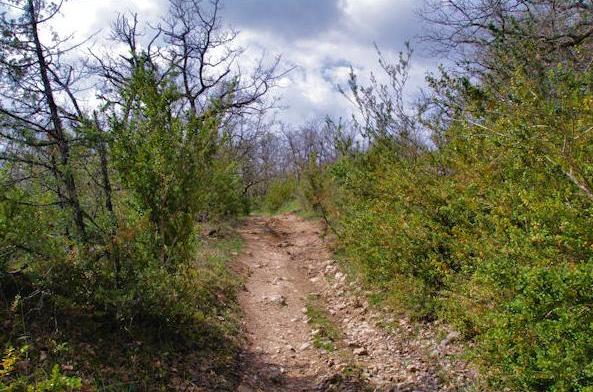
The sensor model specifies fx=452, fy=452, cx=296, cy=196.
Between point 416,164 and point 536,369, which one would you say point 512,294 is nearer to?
point 536,369

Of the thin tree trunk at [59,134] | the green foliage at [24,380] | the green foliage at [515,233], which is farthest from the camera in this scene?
the thin tree trunk at [59,134]

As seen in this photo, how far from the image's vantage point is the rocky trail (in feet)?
17.0

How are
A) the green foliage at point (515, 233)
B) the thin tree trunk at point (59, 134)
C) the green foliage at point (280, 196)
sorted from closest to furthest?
the green foliage at point (515, 233), the thin tree trunk at point (59, 134), the green foliage at point (280, 196)

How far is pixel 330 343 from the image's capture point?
638 centimetres

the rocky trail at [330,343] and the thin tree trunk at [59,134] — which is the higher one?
the thin tree trunk at [59,134]

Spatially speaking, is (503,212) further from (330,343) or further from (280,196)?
(280,196)

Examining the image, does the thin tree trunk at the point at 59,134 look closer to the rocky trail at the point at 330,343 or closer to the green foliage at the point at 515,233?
the rocky trail at the point at 330,343

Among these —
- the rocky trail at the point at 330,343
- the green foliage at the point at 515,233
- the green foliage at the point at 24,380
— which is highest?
the green foliage at the point at 515,233

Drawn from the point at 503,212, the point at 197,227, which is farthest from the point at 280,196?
the point at 503,212

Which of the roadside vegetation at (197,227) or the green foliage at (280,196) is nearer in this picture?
the roadside vegetation at (197,227)

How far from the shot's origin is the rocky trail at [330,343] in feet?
17.0

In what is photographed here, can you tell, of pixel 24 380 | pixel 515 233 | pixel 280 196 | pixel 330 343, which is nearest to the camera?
pixel 24 380

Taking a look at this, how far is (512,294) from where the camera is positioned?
12.3 ft

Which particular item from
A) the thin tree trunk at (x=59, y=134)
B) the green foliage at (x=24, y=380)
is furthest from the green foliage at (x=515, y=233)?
the thin tree trunk at (x=59, y=134)
